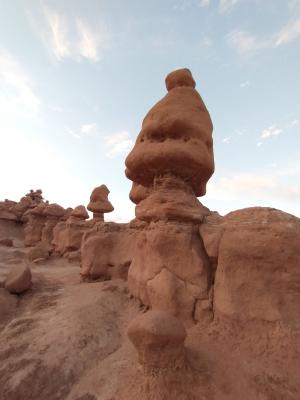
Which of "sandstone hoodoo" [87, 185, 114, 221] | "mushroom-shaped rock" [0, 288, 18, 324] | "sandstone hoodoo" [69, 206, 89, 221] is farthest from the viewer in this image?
"sandstone hoodoo" [69, 206, 89, 221]

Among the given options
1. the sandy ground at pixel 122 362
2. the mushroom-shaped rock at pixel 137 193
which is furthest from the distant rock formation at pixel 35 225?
the sandy ground at pixel 122 362

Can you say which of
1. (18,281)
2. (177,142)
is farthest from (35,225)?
(177,142)

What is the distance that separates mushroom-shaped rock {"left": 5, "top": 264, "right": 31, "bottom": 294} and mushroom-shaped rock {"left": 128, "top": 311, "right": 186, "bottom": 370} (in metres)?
4.24

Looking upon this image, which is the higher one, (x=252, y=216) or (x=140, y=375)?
(x=252, y=216)

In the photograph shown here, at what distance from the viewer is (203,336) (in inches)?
130

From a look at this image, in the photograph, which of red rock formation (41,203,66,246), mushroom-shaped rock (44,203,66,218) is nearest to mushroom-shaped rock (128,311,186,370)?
red rock formation (41,203,66,246)

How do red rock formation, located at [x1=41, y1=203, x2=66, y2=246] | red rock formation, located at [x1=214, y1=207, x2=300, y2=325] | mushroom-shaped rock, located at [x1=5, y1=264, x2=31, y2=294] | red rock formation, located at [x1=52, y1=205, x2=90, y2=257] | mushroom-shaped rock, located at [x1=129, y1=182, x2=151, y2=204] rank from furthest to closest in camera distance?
red rock formation, located at [x1=41, y1=203, x2=66, y2=246]
red rock formation, located at [x1=52, y1=205, x2=90, y2=257]
mushroom-shaped rock, located at [x1=129, y1=182, x2=151, y2=204]
mushroom-shaped rock, located at [x1=5, y1=264, x2=31, y2=294]
red rock formation, located at [x1=214, y1=207, x2=300, y2=325]

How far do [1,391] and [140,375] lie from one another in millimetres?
1642

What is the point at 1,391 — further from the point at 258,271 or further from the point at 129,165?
the point at 129,165

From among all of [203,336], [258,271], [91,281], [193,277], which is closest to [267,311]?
[258,271]

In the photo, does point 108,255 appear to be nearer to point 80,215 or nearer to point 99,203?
point 99,203

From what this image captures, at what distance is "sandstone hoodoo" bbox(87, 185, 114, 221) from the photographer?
11.9 m

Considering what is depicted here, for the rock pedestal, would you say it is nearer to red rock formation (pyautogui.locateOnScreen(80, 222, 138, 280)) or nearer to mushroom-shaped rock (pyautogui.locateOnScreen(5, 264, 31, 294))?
red rock formation (pyautogui.locateOnScreen(80, 222, 138, 280))

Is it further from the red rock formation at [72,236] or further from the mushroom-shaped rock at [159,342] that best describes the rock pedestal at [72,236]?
the mushroom-shaped rock at [159,342]
